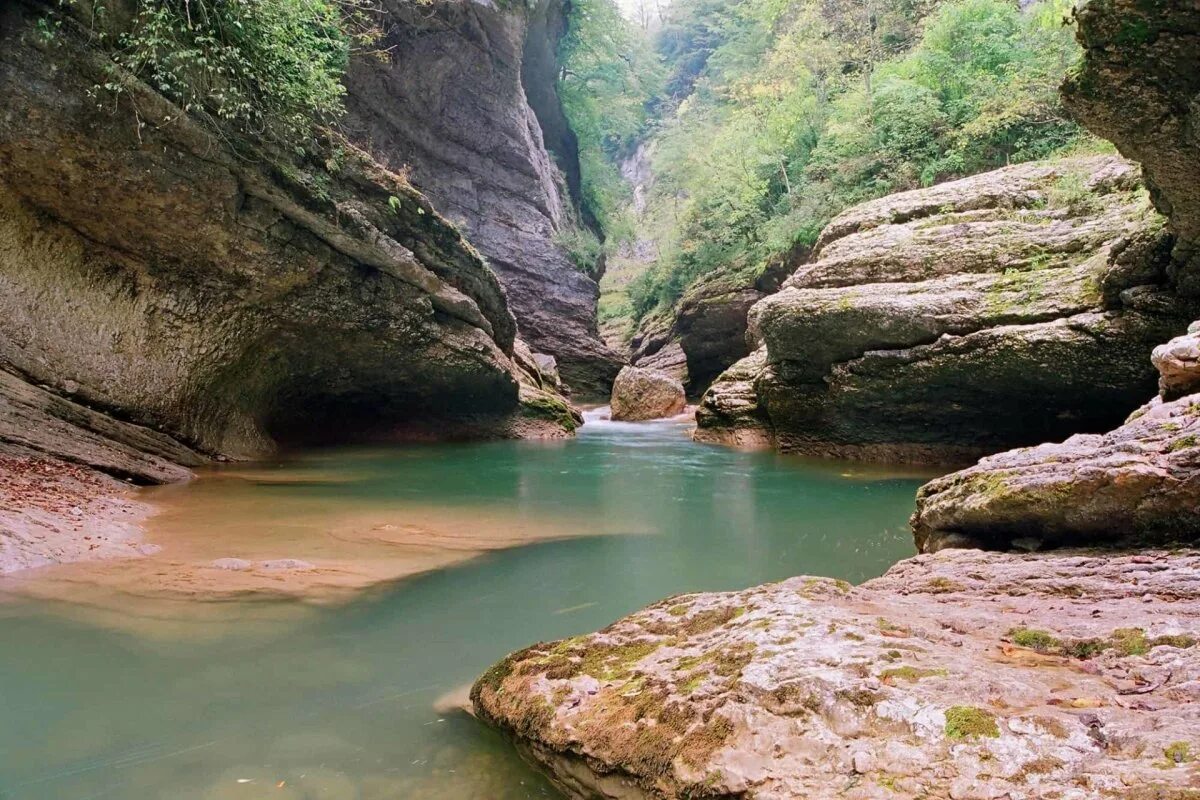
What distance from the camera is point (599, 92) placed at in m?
29.0

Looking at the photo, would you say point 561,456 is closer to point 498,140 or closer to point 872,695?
point 872,695

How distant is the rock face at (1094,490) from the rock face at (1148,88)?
2028 millimetres

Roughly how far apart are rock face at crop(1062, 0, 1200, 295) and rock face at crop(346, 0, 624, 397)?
13769mm

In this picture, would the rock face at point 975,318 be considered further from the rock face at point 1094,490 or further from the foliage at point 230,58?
the foliage at point 230,58

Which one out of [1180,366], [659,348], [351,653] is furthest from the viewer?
[659,348]

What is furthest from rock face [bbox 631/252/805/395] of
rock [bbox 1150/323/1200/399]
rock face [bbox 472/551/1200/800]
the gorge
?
rock face [bbox 472/551/1200/800]

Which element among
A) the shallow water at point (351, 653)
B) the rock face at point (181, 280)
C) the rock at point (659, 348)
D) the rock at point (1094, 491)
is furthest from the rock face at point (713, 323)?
the rock at point (1094, 491)

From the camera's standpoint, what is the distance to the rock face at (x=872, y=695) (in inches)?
59.3

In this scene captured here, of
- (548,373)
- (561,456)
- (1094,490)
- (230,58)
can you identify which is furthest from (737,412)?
(1094,490)

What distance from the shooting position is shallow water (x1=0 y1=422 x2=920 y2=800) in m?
2.15

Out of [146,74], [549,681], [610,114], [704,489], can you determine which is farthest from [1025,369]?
[610,114]

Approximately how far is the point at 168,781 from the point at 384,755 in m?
0.62

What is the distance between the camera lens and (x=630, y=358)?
29656 millimetres

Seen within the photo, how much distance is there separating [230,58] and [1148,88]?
8863 millimetres
